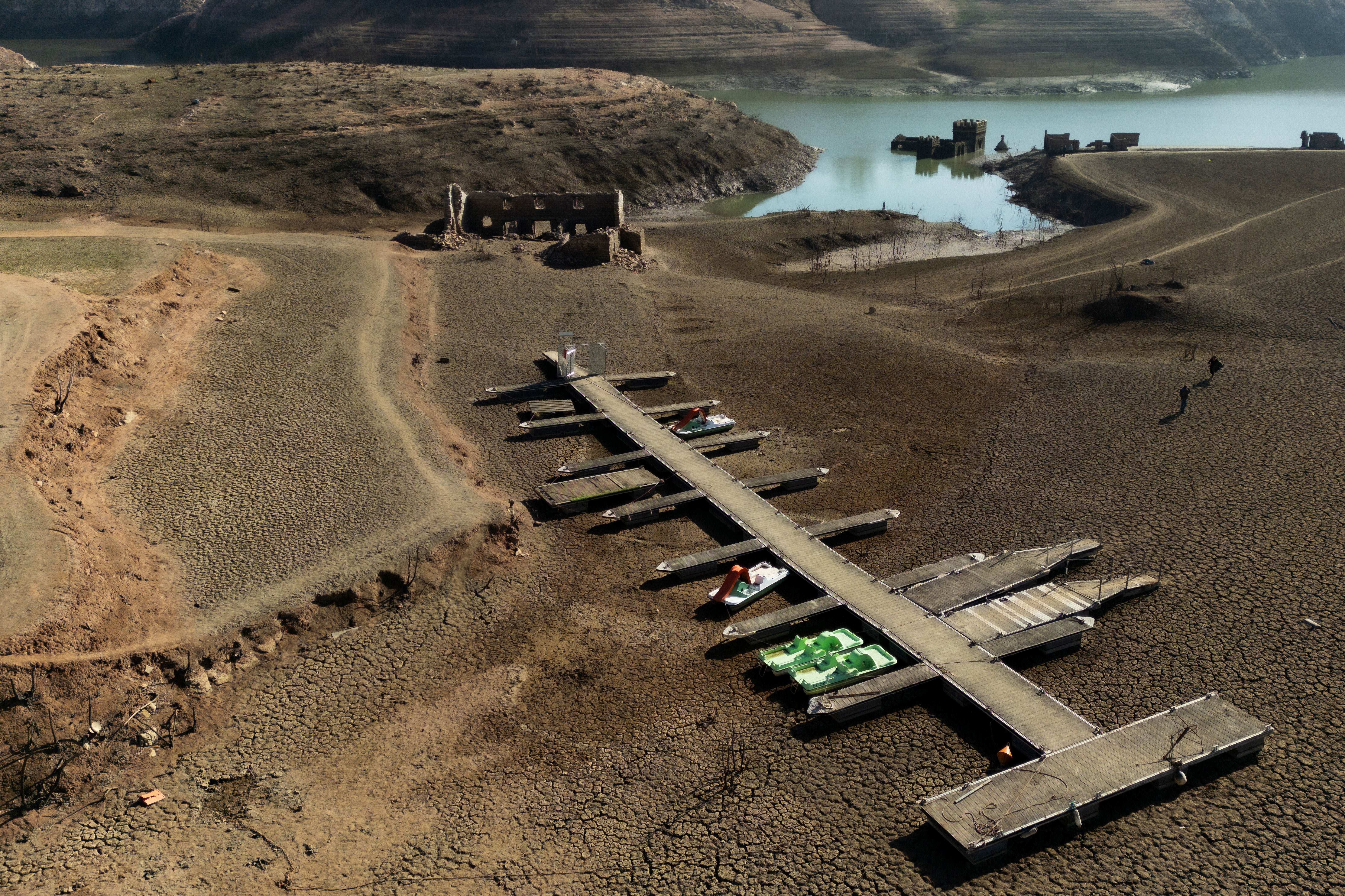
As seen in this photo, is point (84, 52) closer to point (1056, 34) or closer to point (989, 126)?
point (989, 126)

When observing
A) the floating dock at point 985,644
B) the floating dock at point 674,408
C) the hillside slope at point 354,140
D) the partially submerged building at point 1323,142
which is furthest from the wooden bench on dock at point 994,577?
the partially submerged building at point 1323,142

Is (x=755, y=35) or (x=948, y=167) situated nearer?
(x=948, y=167)

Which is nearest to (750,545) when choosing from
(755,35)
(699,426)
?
(699,426)

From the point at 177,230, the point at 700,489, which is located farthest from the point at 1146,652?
the point at 177,230

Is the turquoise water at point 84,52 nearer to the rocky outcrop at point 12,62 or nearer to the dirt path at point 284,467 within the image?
the rocky outcrop at point 12,62

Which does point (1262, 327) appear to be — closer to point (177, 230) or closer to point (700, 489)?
point (700, 489)

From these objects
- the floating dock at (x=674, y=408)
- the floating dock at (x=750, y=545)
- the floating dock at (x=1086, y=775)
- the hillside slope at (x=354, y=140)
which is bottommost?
the floating dock at (x=1086, y=775)
